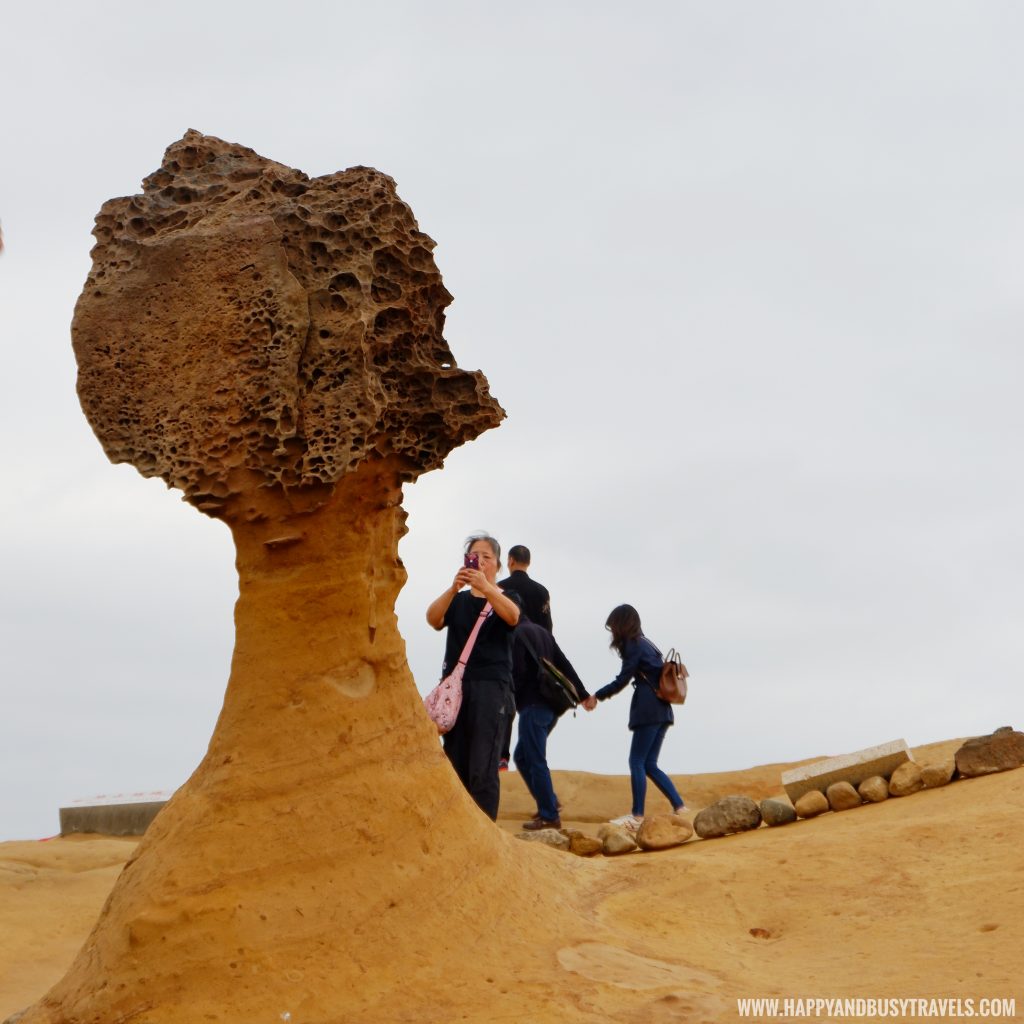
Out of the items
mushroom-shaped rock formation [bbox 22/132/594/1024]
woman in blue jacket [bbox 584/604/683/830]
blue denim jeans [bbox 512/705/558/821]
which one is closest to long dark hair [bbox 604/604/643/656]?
woman in blue jacket [bbox 584/604/683/830]

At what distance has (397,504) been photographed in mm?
4918

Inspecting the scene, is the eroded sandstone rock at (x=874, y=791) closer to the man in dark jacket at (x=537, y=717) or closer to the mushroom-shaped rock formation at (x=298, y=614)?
the man in dark jacket at (x=537, y=717)

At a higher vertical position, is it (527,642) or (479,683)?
(527,642)

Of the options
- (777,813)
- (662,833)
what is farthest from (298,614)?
(777,813)

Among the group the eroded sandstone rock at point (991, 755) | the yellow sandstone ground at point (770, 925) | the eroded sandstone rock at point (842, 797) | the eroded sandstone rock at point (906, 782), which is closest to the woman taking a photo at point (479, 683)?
the yellow sandstone ground at point (770, 925)

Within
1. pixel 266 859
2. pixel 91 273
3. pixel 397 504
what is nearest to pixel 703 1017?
pixel 266 859

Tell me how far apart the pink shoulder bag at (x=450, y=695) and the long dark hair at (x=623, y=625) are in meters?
2.32

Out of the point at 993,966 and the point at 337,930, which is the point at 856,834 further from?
the point at 337,930

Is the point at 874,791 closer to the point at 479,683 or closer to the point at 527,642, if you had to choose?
the point at 527,642

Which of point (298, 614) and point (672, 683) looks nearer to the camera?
point (298, 614)

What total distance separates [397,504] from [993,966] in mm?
2581

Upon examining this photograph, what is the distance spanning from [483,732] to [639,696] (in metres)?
2.37

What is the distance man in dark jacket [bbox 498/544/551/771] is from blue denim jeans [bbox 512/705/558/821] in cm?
51

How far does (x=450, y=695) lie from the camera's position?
5844mm
